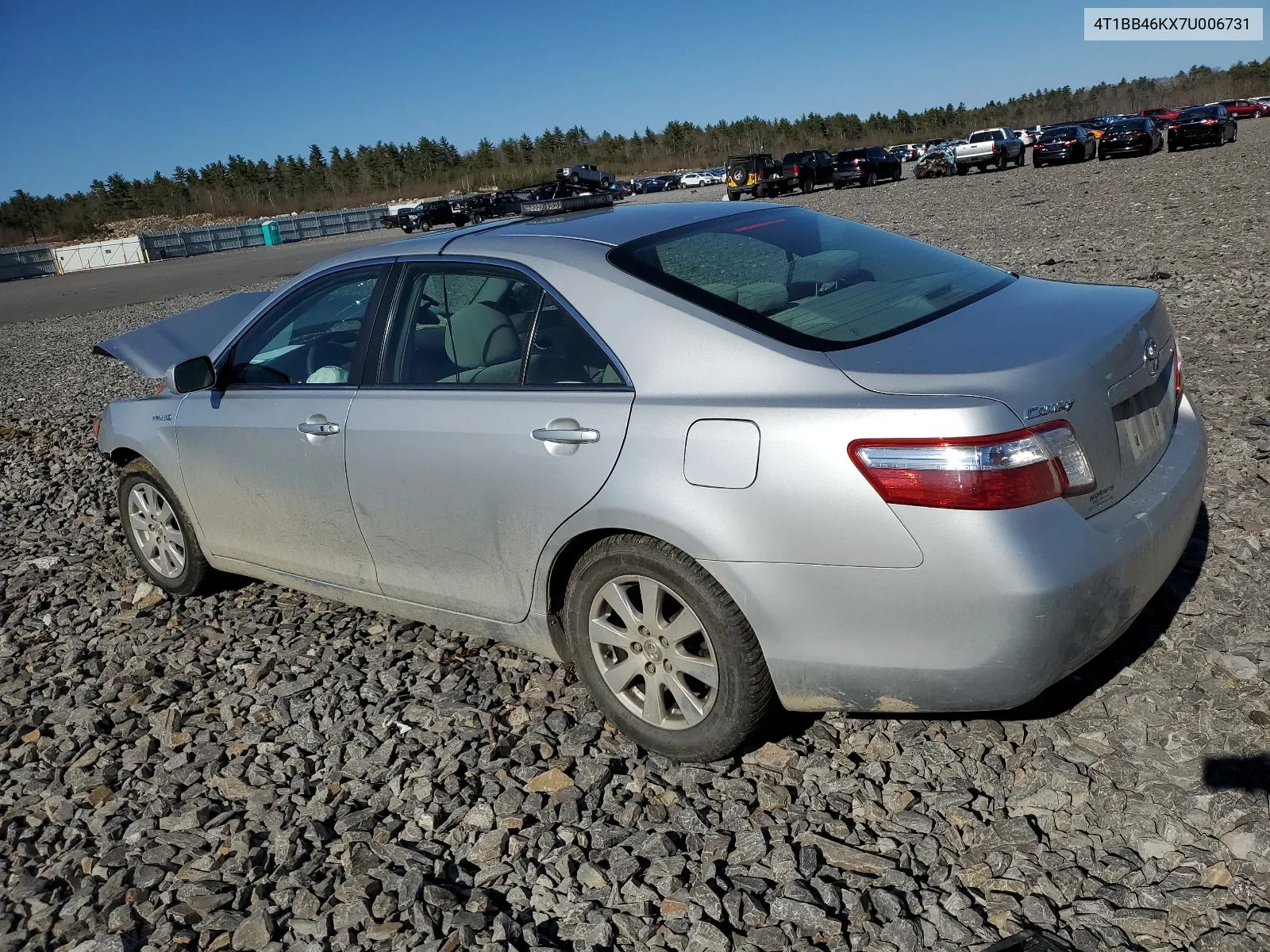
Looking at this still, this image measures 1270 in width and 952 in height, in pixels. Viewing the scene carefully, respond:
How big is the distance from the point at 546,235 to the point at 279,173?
122316mm

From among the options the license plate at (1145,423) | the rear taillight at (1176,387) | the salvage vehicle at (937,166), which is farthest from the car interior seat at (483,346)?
the salvage vehicle at (937,166)

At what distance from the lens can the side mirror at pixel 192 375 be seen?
4.16 m

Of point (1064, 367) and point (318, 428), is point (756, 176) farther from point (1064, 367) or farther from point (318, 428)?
point (1064, 367)

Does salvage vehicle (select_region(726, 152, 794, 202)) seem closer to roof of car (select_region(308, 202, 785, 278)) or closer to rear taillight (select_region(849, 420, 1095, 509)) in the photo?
roof of car (select_region(308, 202, 785, 278))

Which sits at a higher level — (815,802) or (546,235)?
(546,235)

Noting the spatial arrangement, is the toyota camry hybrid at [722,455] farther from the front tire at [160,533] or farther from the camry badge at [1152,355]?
the front tire at [160,533]

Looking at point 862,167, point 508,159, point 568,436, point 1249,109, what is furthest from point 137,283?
point 508,159

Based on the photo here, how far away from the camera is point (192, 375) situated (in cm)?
417

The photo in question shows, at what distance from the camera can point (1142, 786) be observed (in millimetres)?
2748

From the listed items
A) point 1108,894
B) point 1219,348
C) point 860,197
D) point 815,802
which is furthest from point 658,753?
point 860,197

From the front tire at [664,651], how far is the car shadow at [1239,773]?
1.19 metres

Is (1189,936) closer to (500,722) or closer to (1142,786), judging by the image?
(1142,786)

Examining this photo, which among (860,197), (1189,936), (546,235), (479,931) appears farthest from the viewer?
(860,197)

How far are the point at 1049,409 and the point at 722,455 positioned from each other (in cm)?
83
